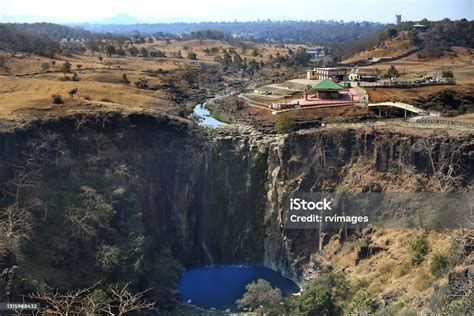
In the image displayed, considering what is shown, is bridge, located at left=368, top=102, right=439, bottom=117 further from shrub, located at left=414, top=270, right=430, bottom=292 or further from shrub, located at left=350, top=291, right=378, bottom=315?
shrub, located at left=350, top=291, right=378, bottom=315

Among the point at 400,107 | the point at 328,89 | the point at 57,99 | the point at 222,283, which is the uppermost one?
the point at 57,99

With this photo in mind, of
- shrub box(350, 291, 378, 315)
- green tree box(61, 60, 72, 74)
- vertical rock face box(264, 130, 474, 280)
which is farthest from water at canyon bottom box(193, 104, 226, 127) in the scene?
shrub box(350, 291, 378, 315)

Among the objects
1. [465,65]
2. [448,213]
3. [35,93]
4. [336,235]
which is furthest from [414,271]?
[465,65]

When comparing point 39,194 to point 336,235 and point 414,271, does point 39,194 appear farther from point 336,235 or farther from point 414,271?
point 414,271

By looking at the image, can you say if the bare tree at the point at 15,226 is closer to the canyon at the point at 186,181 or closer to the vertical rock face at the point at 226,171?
the canyon at the point at 186,181

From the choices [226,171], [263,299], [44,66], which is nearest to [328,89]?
[226,171]

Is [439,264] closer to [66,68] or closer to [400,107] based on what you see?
[400,107]
